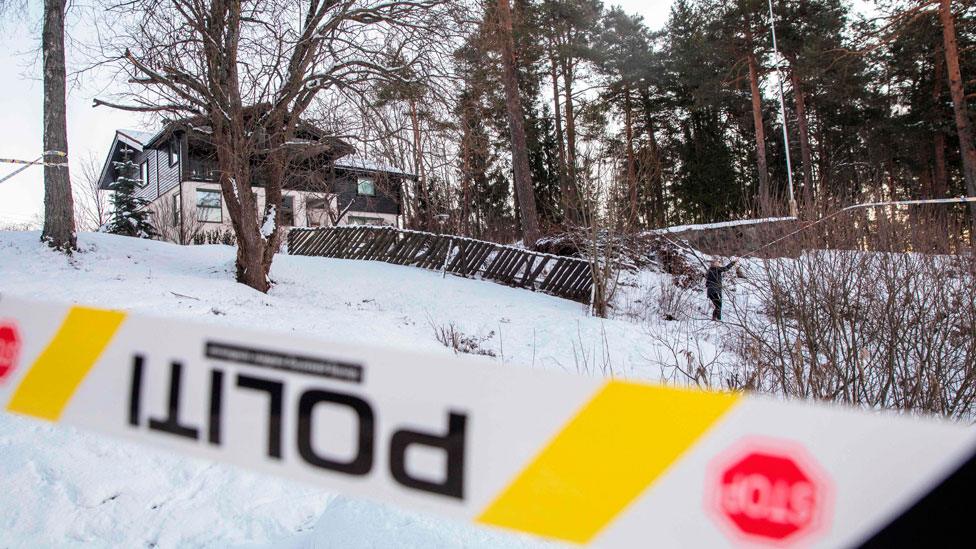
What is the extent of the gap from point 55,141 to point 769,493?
11.7 metres

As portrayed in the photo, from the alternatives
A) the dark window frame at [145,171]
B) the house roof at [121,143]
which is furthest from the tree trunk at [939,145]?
the dark window frame at [145,171]

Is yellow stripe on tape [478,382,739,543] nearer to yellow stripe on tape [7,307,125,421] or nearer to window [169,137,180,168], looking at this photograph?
yellow stripe on tape [7,307,125,421]

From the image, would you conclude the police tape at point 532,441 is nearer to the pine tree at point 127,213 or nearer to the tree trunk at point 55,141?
the tree trunk at point 55,141

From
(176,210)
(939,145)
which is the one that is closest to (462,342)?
(176,210)

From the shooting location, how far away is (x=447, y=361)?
34.6 inches

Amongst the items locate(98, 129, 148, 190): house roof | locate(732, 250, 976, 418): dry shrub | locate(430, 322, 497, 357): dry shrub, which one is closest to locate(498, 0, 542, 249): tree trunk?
locate(430, 322, 497, 357): dry shrub

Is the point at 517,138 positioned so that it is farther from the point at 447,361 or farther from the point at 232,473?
the point at 447,361

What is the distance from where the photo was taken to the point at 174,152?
2616 centimetres

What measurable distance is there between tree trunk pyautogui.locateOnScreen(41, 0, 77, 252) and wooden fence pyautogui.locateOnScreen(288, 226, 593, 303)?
326 inches

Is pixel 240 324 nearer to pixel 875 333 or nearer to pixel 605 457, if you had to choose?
pixel 875 333

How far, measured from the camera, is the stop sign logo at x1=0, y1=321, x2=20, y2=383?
1.38 meters

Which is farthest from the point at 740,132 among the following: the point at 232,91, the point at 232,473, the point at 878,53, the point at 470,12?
the point at 232,473

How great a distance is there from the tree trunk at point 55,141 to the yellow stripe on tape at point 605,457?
11.0 meters

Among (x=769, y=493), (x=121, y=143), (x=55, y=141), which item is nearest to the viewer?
(x=769, y=493)
